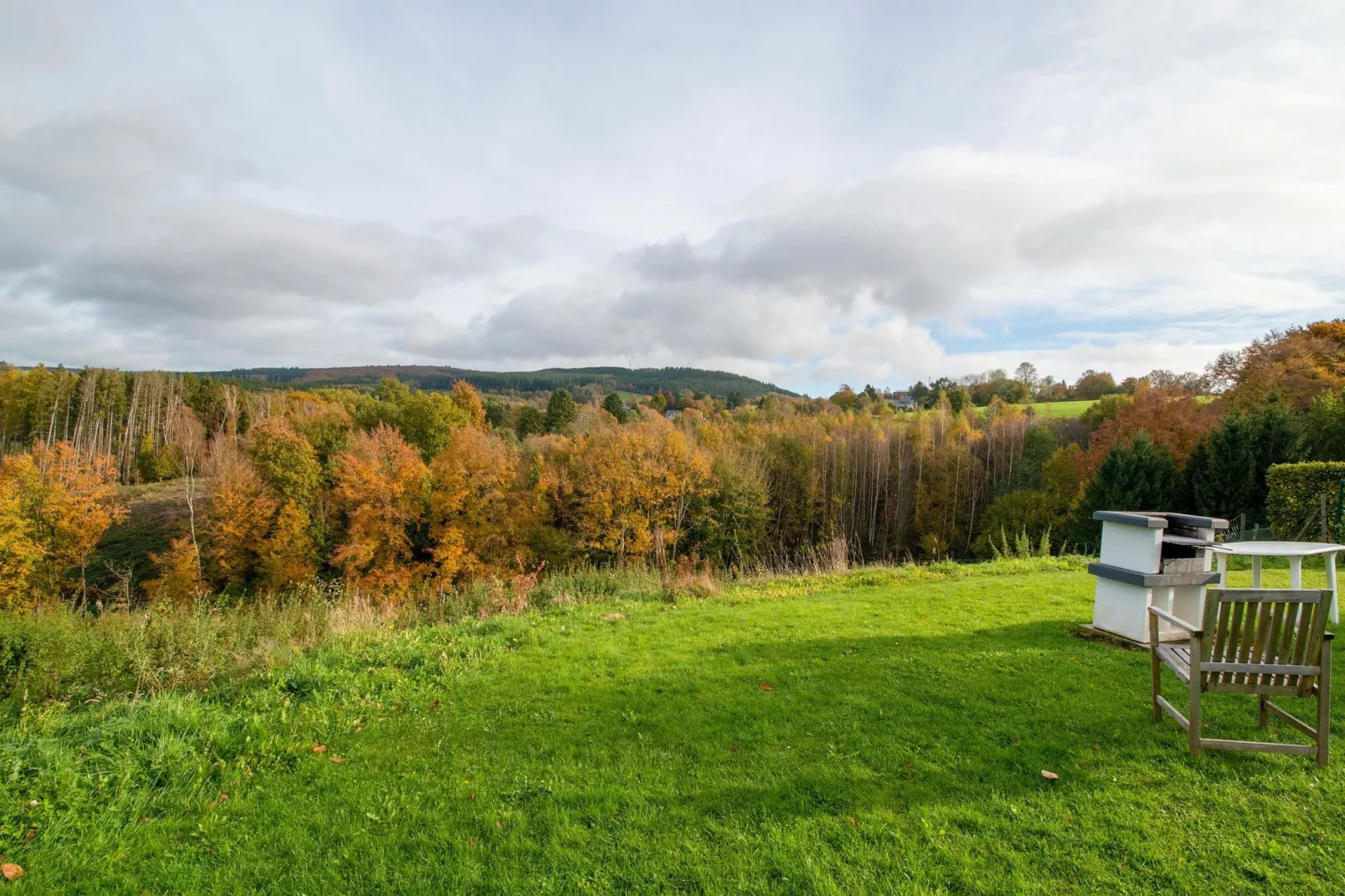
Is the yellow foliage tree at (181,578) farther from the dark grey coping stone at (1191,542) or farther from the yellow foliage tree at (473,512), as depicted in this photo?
the dark grey coping stone at (1191,542)

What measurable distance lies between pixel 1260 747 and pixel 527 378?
367ft

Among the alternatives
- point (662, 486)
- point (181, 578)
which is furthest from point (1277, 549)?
point (181, 578)

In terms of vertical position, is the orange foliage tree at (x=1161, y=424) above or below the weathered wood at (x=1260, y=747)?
above

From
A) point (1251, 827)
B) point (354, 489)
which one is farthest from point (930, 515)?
point (1251, 827)

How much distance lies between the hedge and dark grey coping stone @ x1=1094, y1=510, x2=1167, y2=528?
1191 centimetres

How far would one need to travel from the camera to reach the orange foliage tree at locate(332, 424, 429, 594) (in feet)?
87.1

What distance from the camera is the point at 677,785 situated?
12.4 feet

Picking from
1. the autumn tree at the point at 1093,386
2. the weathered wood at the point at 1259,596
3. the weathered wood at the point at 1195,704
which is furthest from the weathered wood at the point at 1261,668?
the autumn tree at the point at 1093,386

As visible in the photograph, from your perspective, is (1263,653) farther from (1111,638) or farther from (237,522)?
(237,522)

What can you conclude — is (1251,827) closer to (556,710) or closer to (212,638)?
(556,710)

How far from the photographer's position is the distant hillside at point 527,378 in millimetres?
99375

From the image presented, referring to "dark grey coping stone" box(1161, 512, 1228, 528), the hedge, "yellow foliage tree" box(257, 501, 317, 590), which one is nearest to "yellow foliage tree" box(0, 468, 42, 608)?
"yellow foliage tree" box(257, 501, 317, 590)

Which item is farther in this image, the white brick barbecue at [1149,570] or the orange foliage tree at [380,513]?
the orange foliage tree at [380,513]

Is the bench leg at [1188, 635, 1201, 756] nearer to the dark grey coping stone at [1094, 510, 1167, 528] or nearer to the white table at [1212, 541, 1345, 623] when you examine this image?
the dark grey coping stone at [1094, 510, 1167, 528]
